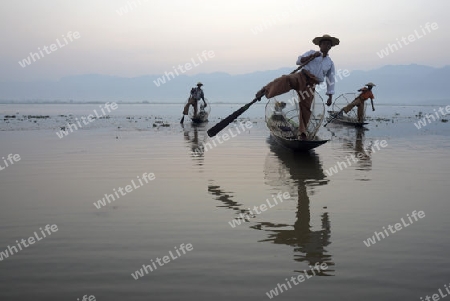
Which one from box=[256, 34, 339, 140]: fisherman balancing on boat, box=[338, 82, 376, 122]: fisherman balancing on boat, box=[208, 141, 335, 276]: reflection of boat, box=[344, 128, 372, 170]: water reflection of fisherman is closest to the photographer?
box=[208, 141, 335, 276]: reflection of boat

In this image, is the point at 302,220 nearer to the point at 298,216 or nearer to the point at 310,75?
the point at 298,216

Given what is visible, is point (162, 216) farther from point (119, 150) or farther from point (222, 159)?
point (119, 150)

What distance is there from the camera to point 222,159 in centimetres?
1141

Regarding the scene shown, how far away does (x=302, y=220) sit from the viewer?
5645 mm

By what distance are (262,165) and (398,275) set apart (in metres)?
6.67

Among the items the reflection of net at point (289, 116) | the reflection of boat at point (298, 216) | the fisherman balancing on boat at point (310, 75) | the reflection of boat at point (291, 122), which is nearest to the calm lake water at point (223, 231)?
the reflection of boat at point (298, 216)

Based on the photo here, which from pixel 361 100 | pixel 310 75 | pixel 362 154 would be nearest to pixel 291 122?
pixel 362 154

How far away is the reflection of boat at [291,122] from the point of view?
12.2 metres

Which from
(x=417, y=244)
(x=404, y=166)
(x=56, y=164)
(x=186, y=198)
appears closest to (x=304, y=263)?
(x=417, y=244)

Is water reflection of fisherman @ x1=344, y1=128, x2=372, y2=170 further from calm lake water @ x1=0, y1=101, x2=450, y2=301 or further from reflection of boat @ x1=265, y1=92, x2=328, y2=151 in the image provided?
reflection of boat @ x1=265, y1=92, x2=328, y2=151

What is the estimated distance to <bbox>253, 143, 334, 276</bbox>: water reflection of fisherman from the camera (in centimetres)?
441

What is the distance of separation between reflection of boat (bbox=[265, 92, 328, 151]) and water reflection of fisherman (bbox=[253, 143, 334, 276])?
92cm

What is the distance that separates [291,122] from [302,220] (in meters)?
10.1

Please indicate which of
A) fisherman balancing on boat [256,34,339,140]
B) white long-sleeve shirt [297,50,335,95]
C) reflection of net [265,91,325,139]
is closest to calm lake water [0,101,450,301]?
fisherman balancing on boat [256,34,339,140]
